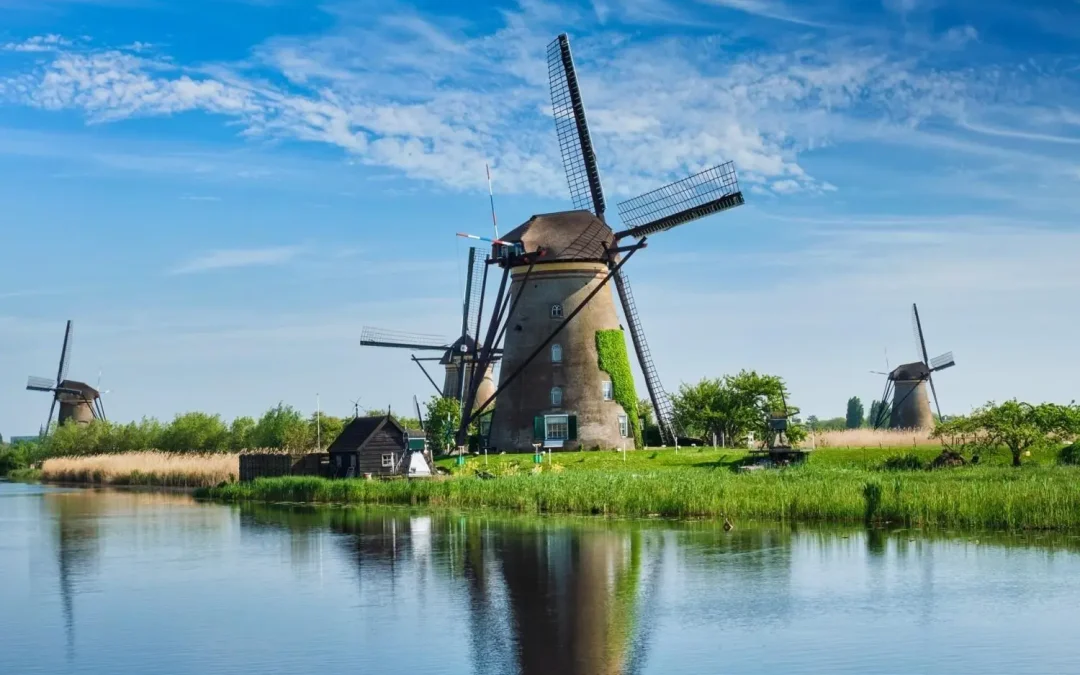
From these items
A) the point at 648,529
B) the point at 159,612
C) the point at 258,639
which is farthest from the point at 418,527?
the point at 258,639

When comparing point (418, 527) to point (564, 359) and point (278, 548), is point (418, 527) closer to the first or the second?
point (278, 548)

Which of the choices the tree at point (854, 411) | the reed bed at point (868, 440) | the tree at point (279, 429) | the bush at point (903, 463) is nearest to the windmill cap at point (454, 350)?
the tree at point (279, 429)

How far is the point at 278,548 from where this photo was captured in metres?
29.7

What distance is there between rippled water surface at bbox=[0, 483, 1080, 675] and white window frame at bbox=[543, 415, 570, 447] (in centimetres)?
1478

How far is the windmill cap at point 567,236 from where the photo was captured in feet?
154

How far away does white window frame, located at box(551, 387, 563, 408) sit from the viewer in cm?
4722

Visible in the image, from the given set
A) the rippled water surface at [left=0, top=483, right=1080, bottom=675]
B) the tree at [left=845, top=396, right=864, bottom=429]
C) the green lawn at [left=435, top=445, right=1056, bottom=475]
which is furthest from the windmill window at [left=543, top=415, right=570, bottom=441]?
the tree at [left=845, top=396, right=864, bottom=429]

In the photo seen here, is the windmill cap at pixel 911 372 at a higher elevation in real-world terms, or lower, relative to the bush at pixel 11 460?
higher

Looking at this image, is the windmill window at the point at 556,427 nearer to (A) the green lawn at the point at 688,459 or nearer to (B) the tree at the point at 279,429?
(A) the green lawn at the point at 688,459

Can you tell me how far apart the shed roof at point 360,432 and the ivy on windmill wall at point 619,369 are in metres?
7.97

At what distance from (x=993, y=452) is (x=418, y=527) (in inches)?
733

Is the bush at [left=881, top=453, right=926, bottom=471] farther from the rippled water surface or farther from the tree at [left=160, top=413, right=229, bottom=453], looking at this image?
the tree at [left=160, top=413, right=229, bottom=453]

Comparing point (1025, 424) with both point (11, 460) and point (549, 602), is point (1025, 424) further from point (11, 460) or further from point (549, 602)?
point (11, 460)

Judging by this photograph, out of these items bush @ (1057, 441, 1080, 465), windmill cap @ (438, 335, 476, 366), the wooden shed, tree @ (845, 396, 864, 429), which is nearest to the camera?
bush @ (1057, 441, 1080, 465)
